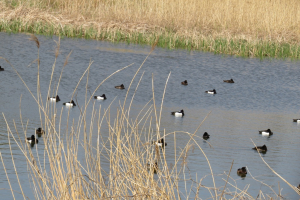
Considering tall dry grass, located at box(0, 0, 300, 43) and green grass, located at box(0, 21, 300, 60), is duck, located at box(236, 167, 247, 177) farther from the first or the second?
tall dry grass, located at box(0, 0, 300, 43)

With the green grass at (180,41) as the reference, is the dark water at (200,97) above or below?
below

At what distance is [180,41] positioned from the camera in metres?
22.0

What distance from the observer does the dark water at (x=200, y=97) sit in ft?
27.7

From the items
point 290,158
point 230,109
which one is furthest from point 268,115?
point 290,158

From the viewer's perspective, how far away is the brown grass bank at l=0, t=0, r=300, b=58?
21.6m

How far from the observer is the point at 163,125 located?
11.1 m

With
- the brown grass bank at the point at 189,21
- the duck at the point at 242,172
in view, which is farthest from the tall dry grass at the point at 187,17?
the duck at the point at 242,172

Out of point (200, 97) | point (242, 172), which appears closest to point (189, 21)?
point (200, 97)

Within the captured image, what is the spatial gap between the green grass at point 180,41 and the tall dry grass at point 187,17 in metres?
0.30

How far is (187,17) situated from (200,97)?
9.01 metres

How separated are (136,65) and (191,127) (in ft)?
24.9

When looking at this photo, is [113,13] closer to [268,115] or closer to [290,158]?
[268,115]

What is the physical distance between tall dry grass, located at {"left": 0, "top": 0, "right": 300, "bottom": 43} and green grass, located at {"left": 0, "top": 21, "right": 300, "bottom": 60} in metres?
0.30

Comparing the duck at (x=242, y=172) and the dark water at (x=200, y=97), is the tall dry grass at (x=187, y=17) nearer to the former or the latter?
the dark water at (x=200, y=97)
